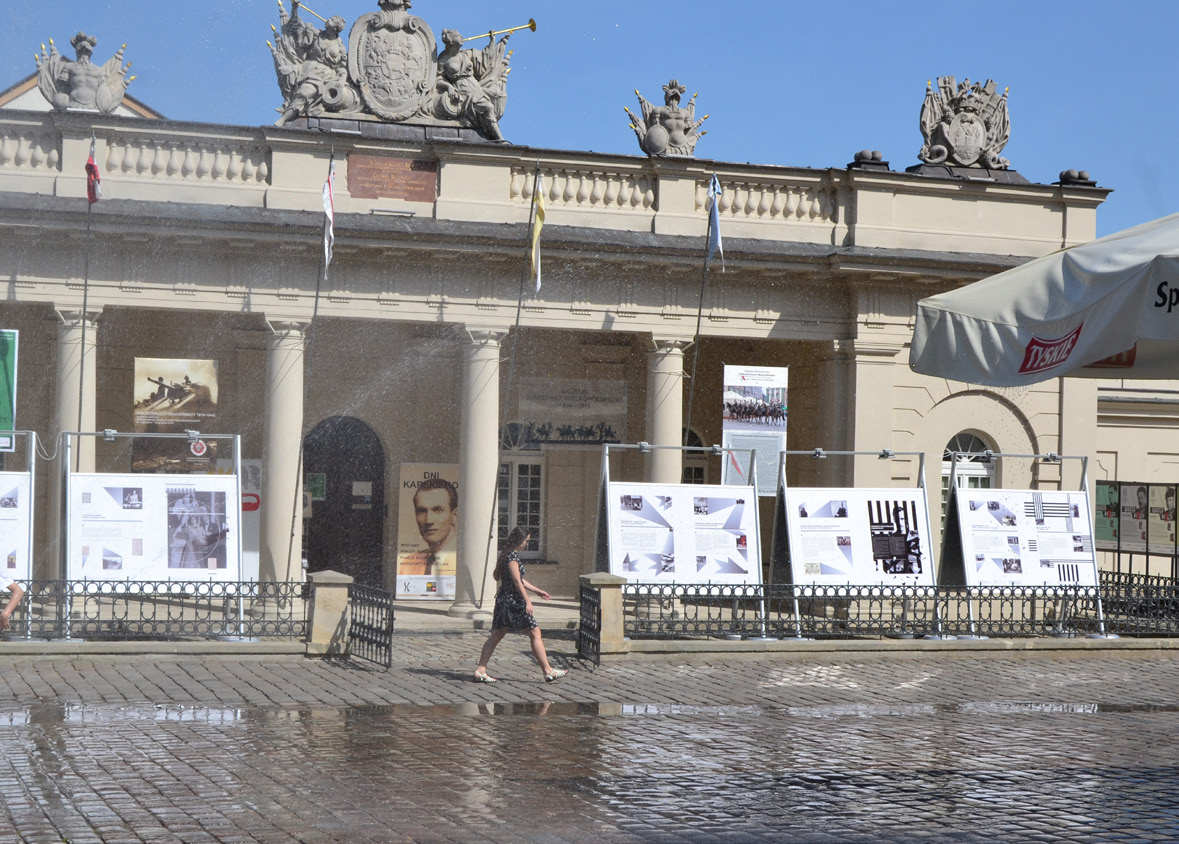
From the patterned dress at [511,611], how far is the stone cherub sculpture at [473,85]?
34.7 ft

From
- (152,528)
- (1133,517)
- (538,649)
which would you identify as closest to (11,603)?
(152,528)

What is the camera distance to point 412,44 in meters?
22.4

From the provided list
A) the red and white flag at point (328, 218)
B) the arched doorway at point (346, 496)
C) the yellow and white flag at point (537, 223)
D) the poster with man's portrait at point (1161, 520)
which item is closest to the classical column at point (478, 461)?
the yellow and white flag at point (537, 223)

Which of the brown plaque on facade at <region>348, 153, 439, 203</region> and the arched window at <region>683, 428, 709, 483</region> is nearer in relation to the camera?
the brown plaque on facade at <region>348, 153, 439, 203</region>

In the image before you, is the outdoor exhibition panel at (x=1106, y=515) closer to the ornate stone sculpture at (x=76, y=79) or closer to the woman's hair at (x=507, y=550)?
the woman's hair at (x=507, y=550)

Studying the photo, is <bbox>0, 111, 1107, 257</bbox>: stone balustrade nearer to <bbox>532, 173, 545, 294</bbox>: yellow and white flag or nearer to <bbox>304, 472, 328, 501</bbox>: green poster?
<bbox>532, 173, 545, 294</bbox>: yellow and white flag

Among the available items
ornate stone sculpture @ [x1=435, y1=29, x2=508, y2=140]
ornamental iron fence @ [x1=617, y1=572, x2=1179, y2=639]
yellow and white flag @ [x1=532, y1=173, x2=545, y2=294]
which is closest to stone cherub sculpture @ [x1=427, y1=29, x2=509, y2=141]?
ornate stone sculpture @ [x1=435, y1=29, x2=508, y2=140]

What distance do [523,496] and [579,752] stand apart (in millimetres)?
16680

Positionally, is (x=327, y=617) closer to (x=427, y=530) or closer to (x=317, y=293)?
(x=317, y=293)

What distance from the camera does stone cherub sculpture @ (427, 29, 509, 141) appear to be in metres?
22.6

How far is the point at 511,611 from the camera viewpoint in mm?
14258

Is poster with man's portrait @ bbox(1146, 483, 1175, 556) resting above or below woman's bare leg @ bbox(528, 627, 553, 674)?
above

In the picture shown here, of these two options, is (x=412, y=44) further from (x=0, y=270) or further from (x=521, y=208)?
(x=0, y=270)

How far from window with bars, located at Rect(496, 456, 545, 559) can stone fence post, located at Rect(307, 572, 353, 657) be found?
35.5ft
